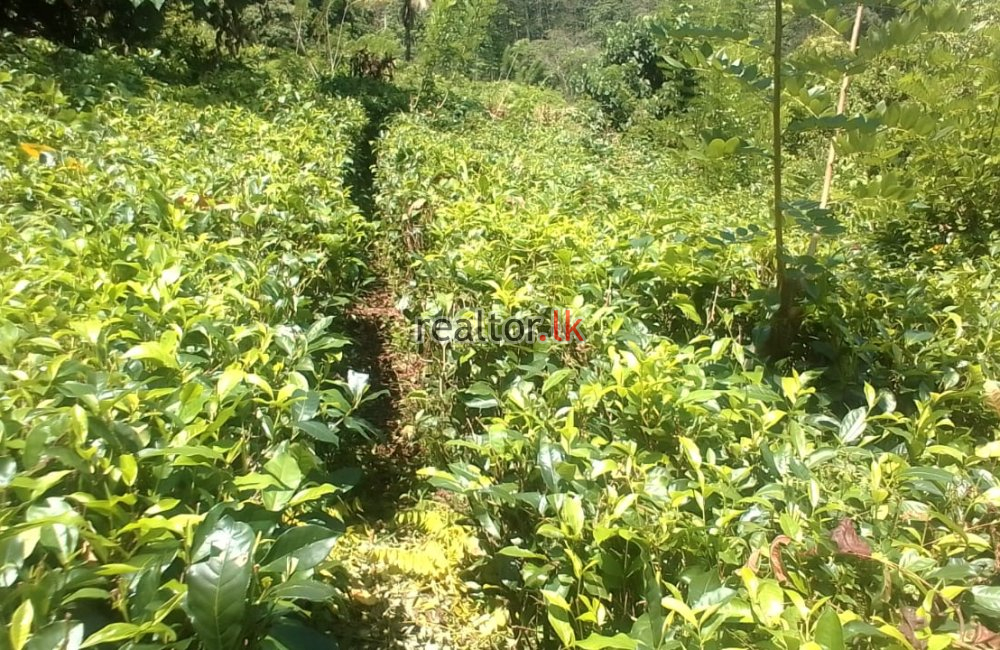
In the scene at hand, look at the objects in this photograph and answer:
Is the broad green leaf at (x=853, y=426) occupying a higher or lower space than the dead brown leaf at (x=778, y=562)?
Result: higher

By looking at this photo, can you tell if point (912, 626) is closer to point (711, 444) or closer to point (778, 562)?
point (778, 562)

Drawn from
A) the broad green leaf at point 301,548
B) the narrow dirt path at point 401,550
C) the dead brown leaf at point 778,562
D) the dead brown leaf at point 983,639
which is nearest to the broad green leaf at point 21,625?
the broad green leaf at point 301,548

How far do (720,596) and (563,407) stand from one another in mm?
590

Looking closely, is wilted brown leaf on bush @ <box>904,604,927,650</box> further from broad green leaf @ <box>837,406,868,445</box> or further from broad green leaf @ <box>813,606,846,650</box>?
broad green leaf @ <box>837,406,868,445</box>

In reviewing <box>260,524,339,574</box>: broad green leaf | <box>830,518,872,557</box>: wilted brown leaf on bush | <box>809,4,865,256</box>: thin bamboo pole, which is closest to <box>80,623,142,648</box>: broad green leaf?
<box>260,524,339,574</box>: broad green leaf

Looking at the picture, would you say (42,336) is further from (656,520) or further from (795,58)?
(795,58)

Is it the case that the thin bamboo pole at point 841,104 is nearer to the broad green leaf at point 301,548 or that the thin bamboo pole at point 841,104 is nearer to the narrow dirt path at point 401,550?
the narrow dirt path at point 401,550

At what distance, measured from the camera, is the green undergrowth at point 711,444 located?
91 centimetres

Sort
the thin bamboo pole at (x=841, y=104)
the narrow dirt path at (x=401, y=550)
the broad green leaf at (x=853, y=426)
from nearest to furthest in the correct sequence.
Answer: the broad green leaf at (x=853, y=426)
the narrow dirt path at (x=401, y=550)
the thin bamboo pole at (x=841, y=104)

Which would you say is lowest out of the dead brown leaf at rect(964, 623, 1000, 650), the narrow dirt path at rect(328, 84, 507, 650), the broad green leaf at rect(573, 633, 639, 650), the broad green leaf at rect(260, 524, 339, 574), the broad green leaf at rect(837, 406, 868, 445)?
the narrow dirt path at rect(328, 84, 507, 650)

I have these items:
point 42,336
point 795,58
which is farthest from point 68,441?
point 795,58

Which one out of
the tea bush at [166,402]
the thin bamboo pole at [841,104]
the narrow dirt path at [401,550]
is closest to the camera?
the tea bush at [166,402]

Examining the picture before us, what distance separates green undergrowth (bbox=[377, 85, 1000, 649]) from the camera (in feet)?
2.97

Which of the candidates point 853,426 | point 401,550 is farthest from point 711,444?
point 401,550
